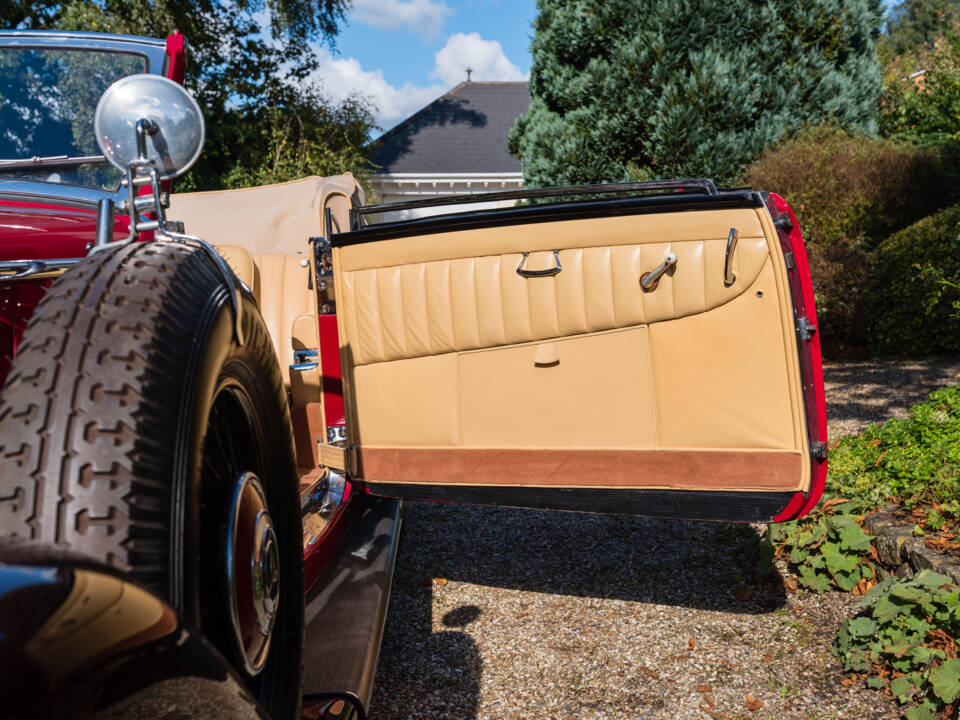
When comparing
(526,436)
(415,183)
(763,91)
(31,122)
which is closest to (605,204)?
(526,436)

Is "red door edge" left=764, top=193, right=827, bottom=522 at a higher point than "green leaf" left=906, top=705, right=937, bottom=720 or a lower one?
higher

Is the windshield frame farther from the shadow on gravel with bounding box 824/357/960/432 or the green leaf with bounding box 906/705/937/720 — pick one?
the shadow on gravel with bounding box 824/357/960/432

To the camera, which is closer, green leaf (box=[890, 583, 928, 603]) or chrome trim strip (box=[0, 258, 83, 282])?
chrome trim strip (box=[0, 258, 83, 282])

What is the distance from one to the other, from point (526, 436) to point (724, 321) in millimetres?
748

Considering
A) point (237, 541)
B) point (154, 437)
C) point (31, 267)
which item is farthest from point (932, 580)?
point (31, 267)

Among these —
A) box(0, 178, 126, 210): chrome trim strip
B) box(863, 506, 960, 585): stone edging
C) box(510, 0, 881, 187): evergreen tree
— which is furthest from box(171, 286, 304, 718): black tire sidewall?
box(510, 0, 881, 187): evergreen tree

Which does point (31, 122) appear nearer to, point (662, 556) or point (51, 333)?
point (51, 333)

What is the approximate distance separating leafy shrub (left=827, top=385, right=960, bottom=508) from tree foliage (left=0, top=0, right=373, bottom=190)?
36.6 feet

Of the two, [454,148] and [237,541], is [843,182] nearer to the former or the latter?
[237,541]

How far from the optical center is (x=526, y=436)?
2.70 metres

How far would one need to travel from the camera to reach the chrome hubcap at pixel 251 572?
1236 millimetres

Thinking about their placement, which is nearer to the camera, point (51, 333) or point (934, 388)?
point (51, 333)

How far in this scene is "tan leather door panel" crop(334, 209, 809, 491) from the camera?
8.14 feet

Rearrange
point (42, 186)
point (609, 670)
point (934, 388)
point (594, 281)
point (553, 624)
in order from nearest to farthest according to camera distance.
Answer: point (42, 186)
point (594, 281)
point (609, 670)
point (553, 624)
point (934, 388)
